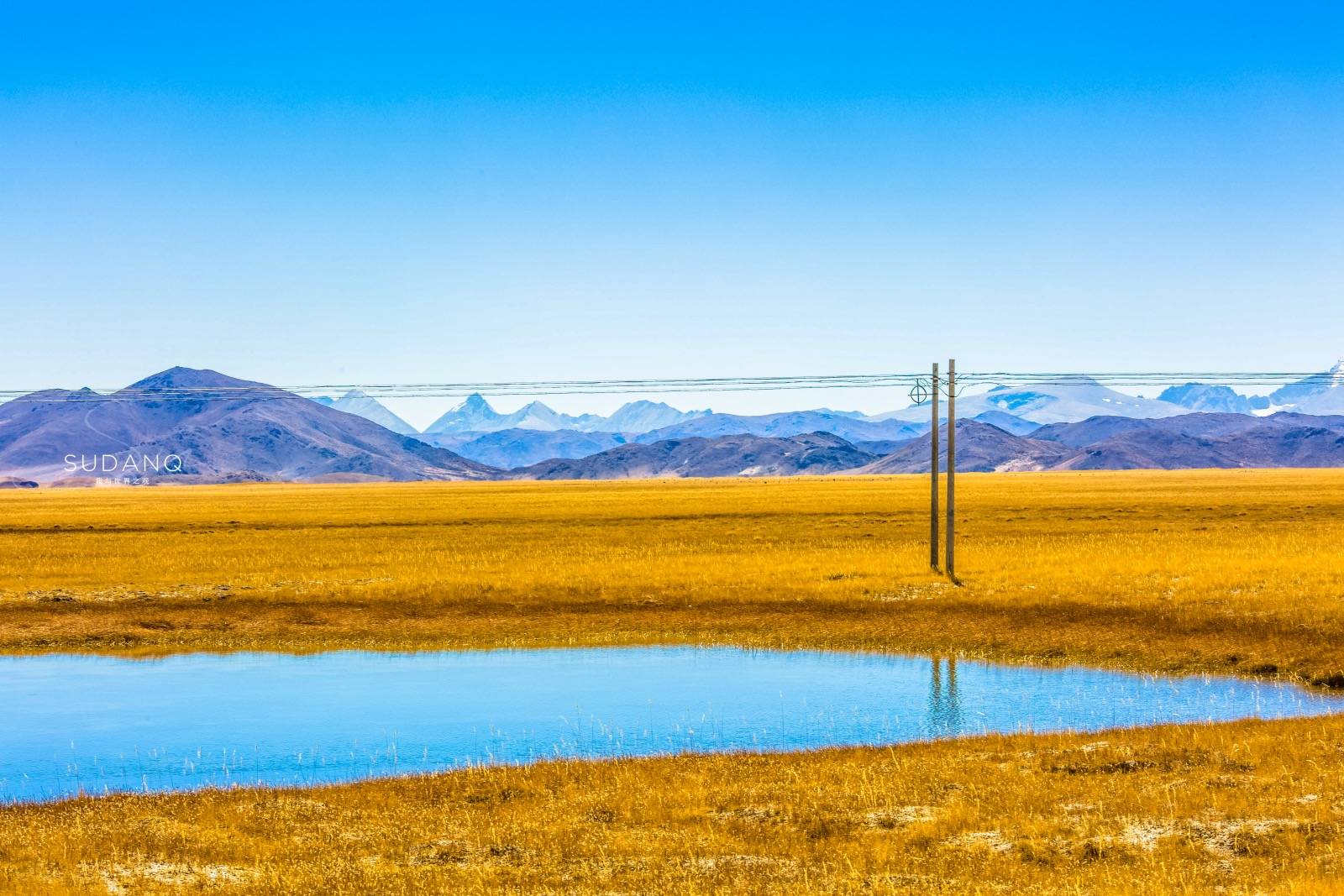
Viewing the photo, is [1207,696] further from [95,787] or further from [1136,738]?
[95,787]

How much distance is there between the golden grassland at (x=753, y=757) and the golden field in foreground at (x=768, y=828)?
0.20ft

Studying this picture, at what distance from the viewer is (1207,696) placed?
1099 inches

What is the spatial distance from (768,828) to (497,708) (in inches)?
485

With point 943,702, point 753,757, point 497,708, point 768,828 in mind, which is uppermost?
point 768,828

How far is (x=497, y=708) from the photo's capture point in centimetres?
2811

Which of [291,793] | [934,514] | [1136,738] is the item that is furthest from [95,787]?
[934,514]

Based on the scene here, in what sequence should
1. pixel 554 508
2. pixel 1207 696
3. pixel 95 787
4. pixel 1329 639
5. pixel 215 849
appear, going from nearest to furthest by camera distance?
pixel 215 849, pixel 95 787, pixel 1207 696, pixel 1329 639, pixel 554 508

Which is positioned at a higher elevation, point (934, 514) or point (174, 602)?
point (934, 514)

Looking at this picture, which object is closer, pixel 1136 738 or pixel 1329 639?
pixel 1136 738

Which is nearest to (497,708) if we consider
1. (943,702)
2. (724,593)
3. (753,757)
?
(753,757)

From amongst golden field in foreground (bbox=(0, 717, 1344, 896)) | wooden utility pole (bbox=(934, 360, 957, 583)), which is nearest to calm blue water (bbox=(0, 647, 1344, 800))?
golden field in foreground (bbox=(0, 717, 1344, 896))

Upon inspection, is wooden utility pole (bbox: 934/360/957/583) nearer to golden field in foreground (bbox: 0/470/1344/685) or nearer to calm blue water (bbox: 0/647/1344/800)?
golden field in foreground (bbox: 0/470/1344/685)

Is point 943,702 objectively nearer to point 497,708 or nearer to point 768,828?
point 497,708

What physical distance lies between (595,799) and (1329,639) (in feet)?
73.8
